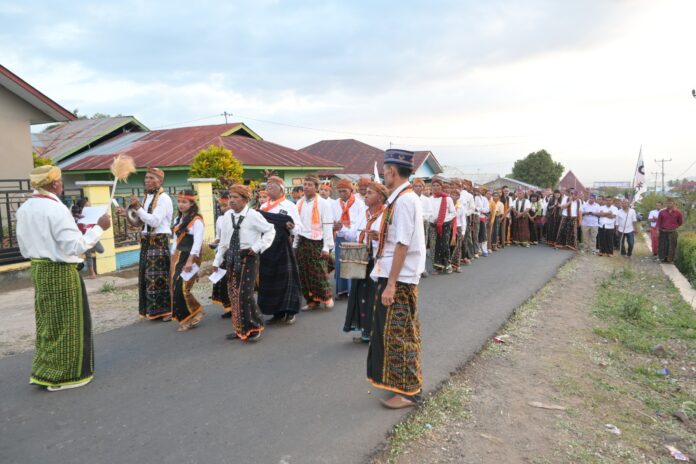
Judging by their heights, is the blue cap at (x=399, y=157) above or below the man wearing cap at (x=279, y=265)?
above

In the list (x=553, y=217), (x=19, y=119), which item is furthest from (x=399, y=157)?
(x=553, y=217)

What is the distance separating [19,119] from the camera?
13367 mm

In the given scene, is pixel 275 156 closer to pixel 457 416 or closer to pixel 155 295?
pixel 155 295

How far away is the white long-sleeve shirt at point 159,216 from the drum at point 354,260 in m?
2.57

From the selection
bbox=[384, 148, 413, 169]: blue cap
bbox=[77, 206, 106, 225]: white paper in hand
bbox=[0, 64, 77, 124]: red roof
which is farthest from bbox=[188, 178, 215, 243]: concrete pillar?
bbox=[384, 148, 413, 169]: blue cap

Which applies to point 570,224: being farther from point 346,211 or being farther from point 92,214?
point 92,214

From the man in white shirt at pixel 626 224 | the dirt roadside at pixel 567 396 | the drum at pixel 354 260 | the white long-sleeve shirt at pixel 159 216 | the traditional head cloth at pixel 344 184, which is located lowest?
the dirt roadside at pixel 567 396

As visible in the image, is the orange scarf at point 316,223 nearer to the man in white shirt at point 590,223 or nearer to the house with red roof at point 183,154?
the house with red roof at point 183,154

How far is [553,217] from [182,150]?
1411 centimetres

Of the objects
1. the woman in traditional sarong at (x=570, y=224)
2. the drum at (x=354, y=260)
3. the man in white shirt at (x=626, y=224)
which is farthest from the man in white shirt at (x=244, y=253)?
the man in white shirt at (x=626, y=224)

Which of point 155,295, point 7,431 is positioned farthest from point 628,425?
point 155,295

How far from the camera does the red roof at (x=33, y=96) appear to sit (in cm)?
1230

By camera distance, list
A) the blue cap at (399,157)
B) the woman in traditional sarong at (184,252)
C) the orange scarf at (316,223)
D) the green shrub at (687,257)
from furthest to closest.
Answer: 1. the green shrub at (687,257)
2. the orange scarf at (316,223)
3. the woman in traditional sarong at (184,252)
4. the blue cap at (399,157)

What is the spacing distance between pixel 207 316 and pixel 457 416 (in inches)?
163
